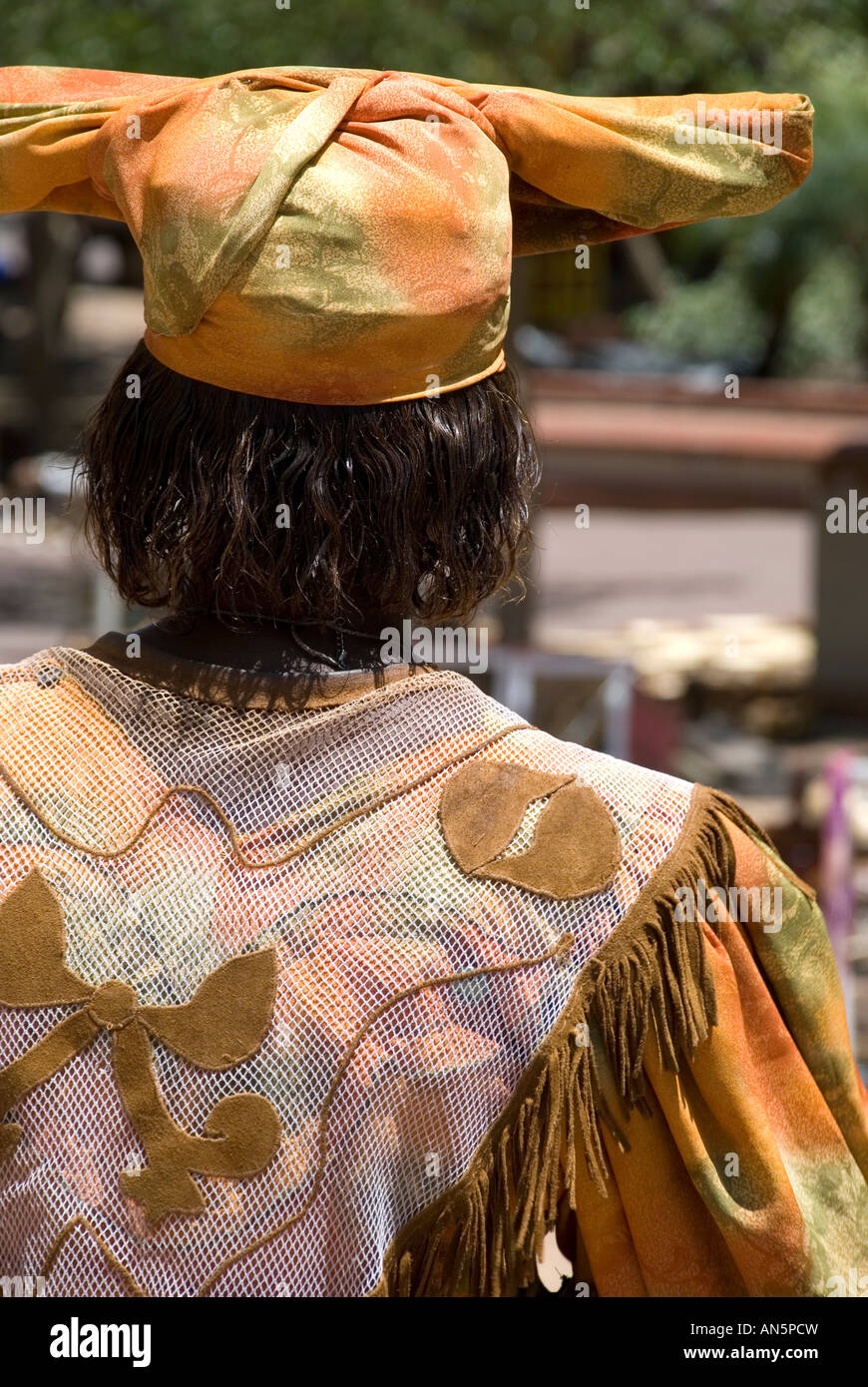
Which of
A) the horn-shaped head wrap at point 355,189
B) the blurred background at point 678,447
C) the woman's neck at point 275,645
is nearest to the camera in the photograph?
the horn-shaped head wrap at point 355,189

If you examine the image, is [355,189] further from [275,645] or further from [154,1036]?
[154,1036]

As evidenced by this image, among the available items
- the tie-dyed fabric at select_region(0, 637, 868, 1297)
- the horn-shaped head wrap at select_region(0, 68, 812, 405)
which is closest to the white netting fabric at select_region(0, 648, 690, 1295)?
the tie-dyed fabric at select_region(0, 637, 868, 1297)

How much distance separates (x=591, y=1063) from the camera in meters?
1.22

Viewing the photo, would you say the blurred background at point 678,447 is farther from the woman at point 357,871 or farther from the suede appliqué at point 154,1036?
the suede appliqué at point 154,1036

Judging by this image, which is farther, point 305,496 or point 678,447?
point 678,447

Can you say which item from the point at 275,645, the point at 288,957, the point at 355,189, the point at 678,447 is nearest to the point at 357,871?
the point at 288,957

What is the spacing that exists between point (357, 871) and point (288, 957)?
0.08 m

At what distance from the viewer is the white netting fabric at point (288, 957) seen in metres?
1.19

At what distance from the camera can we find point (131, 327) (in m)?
25.4

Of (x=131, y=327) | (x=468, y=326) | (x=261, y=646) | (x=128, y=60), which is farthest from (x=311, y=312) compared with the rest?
(x=131, y=327)

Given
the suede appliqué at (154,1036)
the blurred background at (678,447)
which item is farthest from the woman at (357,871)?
the blurred background at (678,447)

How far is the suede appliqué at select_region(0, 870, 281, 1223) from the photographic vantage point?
3.90 ft

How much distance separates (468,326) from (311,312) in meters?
0.12

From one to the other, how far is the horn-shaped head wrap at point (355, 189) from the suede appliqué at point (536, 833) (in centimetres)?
30
